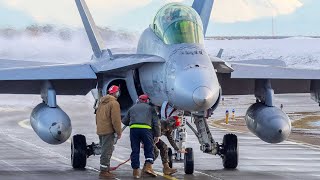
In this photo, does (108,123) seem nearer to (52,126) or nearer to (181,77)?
(52,126)

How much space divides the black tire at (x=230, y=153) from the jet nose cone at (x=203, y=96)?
3.34 meters

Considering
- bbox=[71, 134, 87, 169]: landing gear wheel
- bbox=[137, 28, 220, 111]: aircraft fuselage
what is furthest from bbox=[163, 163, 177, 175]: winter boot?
bbox=[71, 134, 87, 169]: landing gear wheel

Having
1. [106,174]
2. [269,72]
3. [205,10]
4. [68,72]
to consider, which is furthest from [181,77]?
[205,10]

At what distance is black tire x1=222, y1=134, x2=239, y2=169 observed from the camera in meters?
17.5

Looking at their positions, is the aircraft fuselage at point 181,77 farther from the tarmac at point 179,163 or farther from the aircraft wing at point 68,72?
the tarmac at point 179,163

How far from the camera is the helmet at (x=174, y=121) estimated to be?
15961 mm

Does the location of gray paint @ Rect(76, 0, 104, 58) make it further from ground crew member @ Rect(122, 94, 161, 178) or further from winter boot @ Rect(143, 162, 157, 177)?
winter boot @ Rect(143, 162, 157, 177)

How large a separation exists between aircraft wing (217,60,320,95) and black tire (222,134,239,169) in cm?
118

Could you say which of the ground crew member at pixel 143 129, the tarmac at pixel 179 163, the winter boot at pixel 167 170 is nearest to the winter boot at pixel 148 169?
the ground crew member at pixel 143 129

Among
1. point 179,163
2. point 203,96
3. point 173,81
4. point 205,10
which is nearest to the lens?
point 203,96

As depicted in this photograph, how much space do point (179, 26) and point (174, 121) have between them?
165 cm

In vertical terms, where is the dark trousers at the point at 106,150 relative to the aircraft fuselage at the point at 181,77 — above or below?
below

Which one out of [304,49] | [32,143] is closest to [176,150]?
[32,143]

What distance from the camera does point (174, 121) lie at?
1606 centimetres
